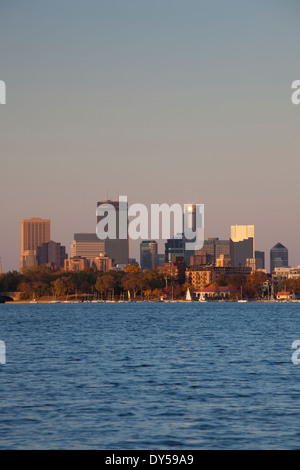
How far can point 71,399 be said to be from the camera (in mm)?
34094

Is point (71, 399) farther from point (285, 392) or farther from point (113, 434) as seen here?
point (285, 392)

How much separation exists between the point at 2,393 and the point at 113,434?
1048 cm

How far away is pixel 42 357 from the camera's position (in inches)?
2153

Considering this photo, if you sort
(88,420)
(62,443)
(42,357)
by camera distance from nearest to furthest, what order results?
1. (62,443)
2. (88,420)
3. (42,357)

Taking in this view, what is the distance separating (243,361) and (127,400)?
60.7 ft

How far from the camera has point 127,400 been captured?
3400 cm

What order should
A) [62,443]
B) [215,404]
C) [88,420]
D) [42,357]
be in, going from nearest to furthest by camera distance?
[62,443], [88,420], [215,404], [42,357]
